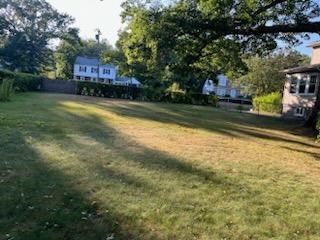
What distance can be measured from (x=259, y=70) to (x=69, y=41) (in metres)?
33.1

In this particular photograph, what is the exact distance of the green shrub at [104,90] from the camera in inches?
1522

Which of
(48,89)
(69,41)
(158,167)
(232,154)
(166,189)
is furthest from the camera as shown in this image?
(69,41)

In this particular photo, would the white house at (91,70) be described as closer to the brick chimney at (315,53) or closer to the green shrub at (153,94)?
the green shrub at (153,94)

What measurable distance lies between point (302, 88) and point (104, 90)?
18.7 metres

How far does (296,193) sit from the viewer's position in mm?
6504

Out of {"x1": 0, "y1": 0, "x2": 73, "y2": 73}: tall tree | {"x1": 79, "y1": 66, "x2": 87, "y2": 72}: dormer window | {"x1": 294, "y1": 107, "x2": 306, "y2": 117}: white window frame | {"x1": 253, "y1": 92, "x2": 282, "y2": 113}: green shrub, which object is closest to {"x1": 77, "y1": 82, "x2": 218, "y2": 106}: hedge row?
{"x1": 253, "y1": 92, "x2": 282, "y2": 113}: green shrub

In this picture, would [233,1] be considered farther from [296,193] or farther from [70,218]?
[70,218]

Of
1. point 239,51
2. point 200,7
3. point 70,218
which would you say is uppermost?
point 200,7

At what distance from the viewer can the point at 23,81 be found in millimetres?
33531

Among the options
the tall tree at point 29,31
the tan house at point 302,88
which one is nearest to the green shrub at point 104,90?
the tan house at point 302,88

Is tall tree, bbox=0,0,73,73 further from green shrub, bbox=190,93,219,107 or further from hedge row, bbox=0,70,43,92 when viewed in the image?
green shrub, bbox=190,93,219,107

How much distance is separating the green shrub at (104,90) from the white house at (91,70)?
118 ft

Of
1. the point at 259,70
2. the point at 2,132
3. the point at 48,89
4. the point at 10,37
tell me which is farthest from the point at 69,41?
the point at 2,132

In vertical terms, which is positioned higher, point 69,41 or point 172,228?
point 69,41
